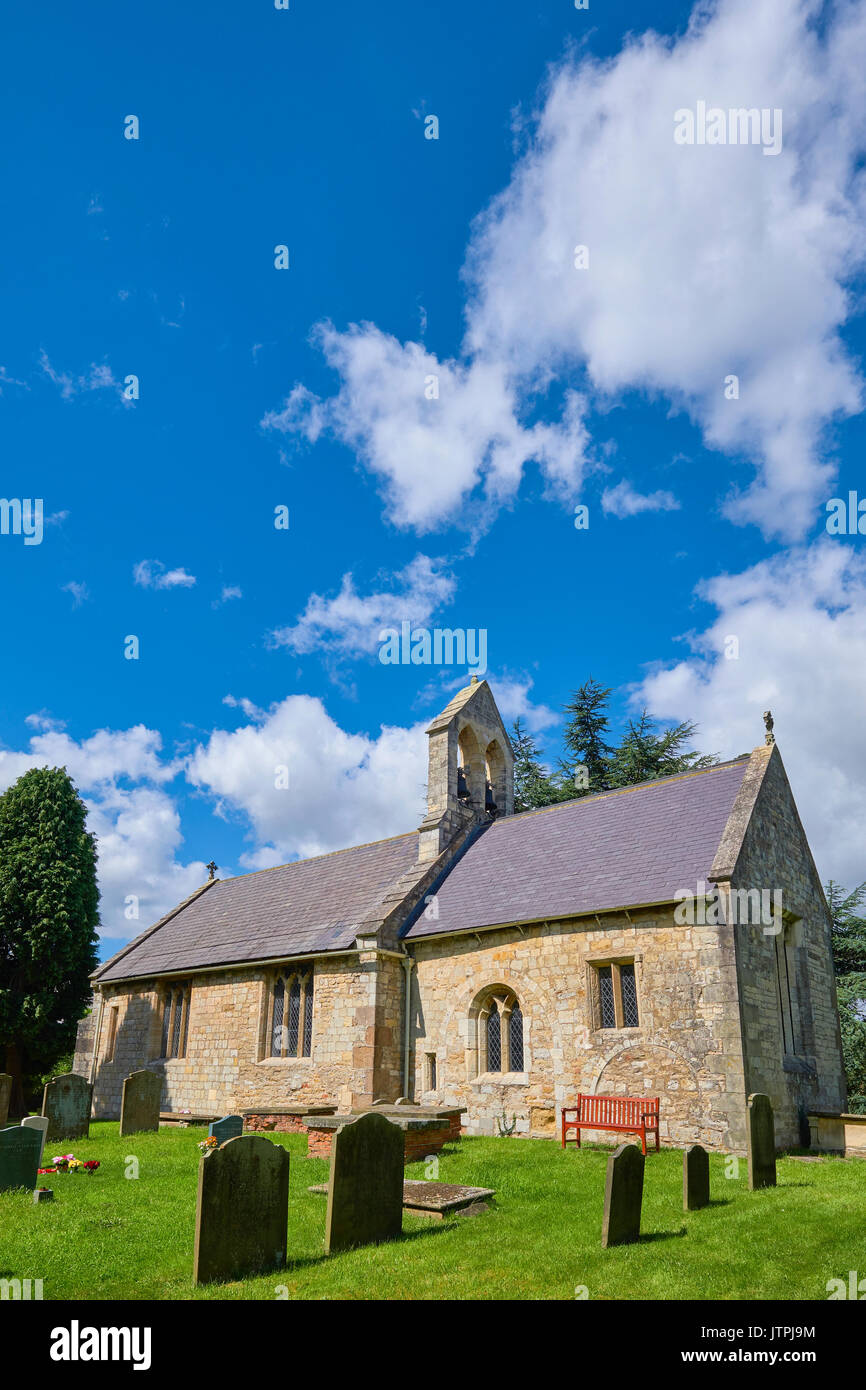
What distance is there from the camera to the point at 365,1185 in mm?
8375

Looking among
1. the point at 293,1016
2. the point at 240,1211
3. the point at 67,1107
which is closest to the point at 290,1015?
the point at 293,1016

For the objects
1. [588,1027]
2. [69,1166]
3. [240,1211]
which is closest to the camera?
[240,1211]

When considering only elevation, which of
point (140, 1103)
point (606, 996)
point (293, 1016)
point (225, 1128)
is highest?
point (606, 996)

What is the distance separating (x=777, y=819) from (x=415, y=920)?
27.9 feet

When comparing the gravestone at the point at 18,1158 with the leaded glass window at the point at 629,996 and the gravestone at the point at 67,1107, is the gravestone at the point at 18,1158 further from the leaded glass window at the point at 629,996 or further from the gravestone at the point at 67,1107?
the leaded glass window at the point at 629,996

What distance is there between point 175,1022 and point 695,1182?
60.7ft

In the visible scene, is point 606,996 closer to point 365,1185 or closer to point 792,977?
point 792,977

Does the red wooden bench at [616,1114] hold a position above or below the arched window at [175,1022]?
below

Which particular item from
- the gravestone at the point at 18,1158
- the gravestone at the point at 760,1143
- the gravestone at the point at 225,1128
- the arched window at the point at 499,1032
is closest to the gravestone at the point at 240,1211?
the gravestone at the point at 18,1158

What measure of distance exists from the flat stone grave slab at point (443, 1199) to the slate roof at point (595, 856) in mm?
6964

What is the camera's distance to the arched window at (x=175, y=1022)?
24562 mm

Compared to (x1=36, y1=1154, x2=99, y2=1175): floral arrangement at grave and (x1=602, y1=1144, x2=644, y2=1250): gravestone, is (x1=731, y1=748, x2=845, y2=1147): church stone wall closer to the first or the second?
(x1=602, y1=1144, x2=644, y2=1250): gravestone

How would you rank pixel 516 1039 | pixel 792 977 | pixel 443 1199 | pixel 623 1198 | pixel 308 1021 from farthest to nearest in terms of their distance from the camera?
pixel 308 1021
pixel 792 977
pixel 516 1039
pixel 443 1199
pixel 623 1198
